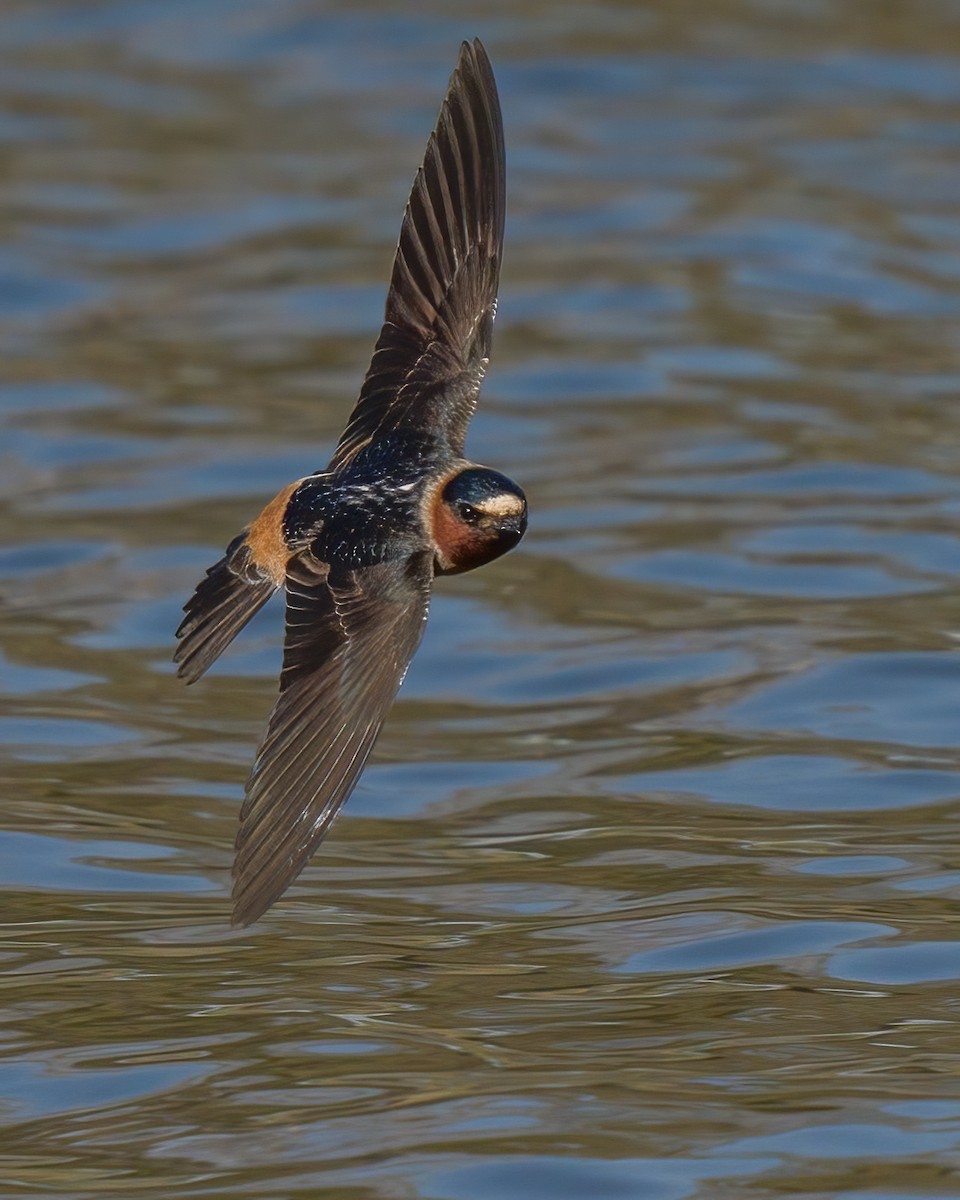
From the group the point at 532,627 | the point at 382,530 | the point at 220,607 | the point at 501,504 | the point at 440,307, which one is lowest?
the point at 532,627

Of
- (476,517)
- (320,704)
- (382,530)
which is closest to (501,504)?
(476,517)

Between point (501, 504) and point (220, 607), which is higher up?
point (501, 504)

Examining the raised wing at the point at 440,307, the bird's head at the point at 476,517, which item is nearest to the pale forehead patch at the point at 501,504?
the bird's head at the point at 476,517

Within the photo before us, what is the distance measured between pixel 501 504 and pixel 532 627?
3031 millimetres

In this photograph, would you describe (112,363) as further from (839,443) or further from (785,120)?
(785,120)

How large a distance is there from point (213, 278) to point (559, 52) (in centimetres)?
359

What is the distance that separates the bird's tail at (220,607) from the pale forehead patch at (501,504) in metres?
0.72

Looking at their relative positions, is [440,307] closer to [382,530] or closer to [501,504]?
[382,530]

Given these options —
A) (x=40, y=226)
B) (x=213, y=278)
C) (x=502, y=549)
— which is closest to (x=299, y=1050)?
(x=502, y=549)

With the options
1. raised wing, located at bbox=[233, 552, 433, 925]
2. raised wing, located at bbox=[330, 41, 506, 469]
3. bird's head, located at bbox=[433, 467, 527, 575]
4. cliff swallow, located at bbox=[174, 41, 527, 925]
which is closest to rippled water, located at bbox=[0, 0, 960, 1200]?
raised wing, located at bbox=[233, 552, 433, 925]

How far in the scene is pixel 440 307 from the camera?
6.14 meters

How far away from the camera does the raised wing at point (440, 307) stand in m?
5.93

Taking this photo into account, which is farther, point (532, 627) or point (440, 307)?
point (532, 627)

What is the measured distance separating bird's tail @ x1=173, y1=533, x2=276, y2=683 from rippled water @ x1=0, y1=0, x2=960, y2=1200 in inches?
22.2
